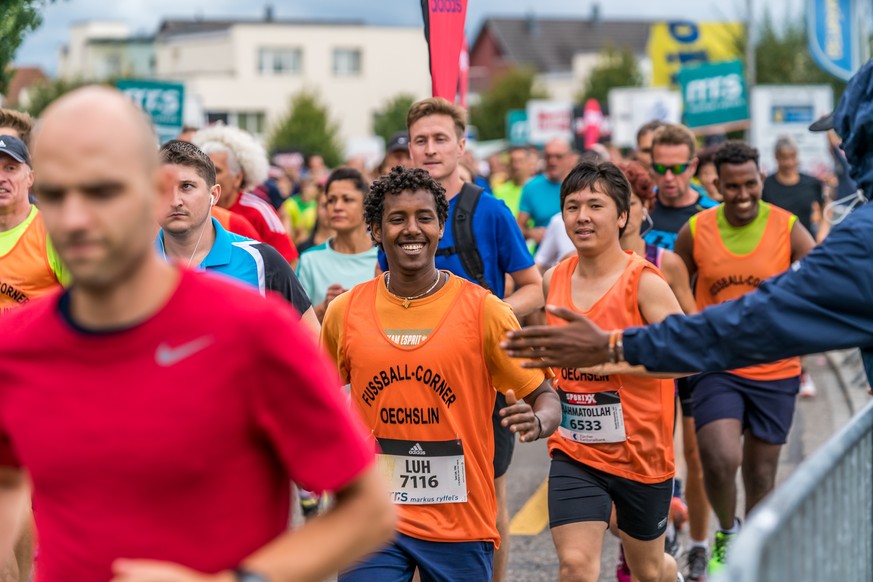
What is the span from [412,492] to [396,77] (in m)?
82.1

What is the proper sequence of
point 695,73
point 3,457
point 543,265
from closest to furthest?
1. point 3,457
2. point 543,265
3. point 695,73

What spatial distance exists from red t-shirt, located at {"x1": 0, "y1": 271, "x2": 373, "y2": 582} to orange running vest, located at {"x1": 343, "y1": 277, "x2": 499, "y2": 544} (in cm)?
231

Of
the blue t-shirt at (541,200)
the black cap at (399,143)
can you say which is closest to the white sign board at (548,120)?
the blue t-shirt at (541,200)

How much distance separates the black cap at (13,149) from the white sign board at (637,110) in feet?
61.4

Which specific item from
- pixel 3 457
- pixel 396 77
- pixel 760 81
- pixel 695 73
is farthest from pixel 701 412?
pixel 396 77

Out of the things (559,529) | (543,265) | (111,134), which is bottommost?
(559,529)

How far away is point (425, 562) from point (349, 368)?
727 mm

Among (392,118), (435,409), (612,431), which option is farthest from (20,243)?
(392,118)

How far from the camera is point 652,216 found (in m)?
8.63

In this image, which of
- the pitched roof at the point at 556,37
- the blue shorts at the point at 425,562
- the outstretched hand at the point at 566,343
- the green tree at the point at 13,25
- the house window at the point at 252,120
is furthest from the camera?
the pitched roof at the point at 556,37

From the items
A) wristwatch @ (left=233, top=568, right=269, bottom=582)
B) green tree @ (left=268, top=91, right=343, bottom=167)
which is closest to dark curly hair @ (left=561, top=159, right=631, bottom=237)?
wristwatch @ (left=233, top=568, right=269, bottom=582)

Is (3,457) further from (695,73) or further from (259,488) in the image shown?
(695,73)

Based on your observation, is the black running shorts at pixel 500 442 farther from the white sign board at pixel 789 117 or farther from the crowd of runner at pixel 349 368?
the white sign board at pixel 789 117

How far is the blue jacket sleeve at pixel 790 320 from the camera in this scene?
11.7 ft
